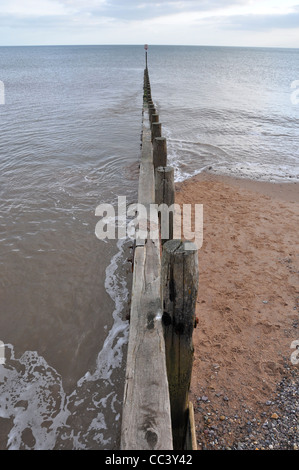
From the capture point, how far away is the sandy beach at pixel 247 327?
301 cm

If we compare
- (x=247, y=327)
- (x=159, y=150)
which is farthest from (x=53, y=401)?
(x=159, y=150)

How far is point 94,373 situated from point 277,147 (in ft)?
38.8

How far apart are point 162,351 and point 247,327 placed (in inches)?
93.5

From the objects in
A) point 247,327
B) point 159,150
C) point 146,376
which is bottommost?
point 247,327

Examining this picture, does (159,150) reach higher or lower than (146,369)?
higher

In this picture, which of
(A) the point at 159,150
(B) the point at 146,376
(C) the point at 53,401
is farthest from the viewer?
(A) the point at 159,150

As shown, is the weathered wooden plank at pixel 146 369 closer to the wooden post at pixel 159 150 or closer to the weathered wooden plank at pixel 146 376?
the weathered wooden plank at pixel 146 376

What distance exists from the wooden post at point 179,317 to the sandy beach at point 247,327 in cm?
52

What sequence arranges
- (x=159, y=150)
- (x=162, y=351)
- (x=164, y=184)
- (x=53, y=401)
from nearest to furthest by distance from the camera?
(x=162, y=351), (x=53, y=401), (x=164, y=184), (x=159, y=150)

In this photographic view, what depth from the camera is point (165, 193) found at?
3.80 meters

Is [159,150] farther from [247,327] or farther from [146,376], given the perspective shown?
[146,376]

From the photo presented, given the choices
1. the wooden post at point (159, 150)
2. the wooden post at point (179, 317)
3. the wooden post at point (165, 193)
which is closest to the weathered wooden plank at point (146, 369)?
the wooden post at point (179, 317)

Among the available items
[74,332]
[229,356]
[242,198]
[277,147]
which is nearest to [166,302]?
[229,356]

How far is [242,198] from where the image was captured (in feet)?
26.2
